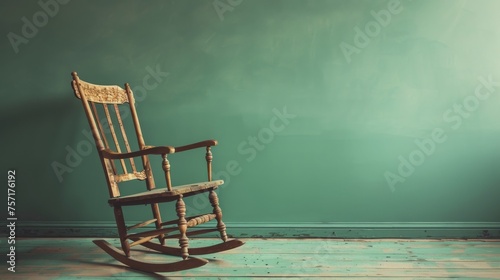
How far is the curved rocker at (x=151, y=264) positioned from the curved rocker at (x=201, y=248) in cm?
22

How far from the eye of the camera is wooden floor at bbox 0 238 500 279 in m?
2.01

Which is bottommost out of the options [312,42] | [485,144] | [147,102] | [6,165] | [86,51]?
[485,144]

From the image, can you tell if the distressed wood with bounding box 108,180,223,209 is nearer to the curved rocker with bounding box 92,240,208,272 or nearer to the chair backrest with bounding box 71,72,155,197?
the chair backrest with bounding box 71,72,155,197

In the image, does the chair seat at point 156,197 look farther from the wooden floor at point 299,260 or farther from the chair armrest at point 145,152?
the wooden floor at point 299,260

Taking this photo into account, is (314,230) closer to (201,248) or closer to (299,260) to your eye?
(299,260)

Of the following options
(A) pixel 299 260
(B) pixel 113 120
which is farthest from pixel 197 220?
(B) pixel 113 120

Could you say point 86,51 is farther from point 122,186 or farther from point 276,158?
point 276,158

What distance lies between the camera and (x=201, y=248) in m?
2.30

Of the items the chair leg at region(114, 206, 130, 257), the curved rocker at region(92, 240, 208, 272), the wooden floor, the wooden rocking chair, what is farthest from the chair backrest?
the wooden floor

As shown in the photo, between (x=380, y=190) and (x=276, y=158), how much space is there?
2.34 feet

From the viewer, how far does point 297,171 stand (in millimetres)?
2771

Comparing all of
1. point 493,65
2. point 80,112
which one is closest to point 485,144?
point 493,65

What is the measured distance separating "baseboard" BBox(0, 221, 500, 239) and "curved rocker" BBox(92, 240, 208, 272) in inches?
24.0

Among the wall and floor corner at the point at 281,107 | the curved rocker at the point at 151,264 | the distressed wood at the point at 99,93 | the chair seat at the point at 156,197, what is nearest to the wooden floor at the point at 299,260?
the curved rocker at the point at 151,264
